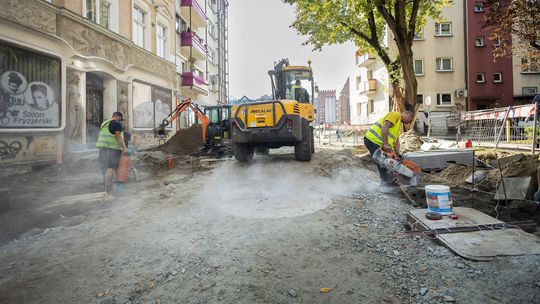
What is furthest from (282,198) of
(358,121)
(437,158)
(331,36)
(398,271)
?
(358,121)

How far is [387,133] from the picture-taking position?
608 cm

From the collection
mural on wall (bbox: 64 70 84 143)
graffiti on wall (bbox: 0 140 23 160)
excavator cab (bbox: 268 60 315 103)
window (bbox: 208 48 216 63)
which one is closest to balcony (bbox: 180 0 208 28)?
window (bbox: 208 48 216 63)

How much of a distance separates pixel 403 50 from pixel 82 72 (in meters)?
11.3

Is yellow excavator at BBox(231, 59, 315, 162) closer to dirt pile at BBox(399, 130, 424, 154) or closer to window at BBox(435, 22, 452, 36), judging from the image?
dirt pile at BBox(399, 130, 424, 154)

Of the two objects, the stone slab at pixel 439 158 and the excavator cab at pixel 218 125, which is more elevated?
the excavator cab at pixel 218 125

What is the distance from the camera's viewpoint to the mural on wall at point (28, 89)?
299 inches

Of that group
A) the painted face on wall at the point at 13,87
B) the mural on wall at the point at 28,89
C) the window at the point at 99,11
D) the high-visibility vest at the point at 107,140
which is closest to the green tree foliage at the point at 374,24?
the window at the point at 99,11

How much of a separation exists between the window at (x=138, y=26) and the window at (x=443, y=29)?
2117 cm

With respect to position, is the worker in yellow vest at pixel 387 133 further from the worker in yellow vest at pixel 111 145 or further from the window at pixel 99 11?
the window at pixel 99 11

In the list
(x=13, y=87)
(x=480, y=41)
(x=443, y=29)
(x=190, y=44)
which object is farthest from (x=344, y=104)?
(x=13, y=87)

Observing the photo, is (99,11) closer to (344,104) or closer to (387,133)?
(387,133)

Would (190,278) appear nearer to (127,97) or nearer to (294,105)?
(294,105)

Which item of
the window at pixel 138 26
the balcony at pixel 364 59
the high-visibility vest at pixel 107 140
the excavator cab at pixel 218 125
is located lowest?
the high-visibility vest at pixel 107 140

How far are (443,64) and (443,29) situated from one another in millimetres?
2697
